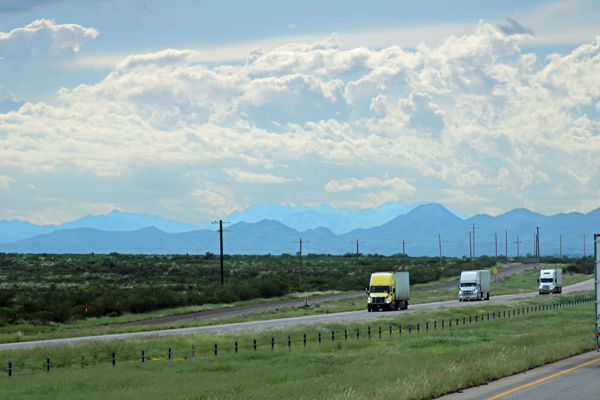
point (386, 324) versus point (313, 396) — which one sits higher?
point (313, 396)

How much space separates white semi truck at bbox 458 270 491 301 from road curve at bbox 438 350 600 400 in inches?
1996

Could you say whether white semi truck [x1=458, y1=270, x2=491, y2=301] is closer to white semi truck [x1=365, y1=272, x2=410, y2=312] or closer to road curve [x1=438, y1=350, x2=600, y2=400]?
white semi truck [x1=365, y1=272, x2=410, y2=312]

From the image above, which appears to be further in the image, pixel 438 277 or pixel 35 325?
pixel 438 277

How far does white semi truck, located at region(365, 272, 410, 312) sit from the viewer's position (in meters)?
56.9

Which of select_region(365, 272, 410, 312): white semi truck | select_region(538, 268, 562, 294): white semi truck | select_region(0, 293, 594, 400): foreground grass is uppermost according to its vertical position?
select_region(0, 293, 594, 400): foreground grass

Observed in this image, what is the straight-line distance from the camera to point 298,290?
86.1m

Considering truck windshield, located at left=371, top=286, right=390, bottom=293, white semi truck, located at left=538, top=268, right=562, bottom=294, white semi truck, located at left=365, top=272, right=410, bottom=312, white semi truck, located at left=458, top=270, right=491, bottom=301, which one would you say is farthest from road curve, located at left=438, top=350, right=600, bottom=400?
white semi truck, located at left=538, top=268, right=562, bottom=294

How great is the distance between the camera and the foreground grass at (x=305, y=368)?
56.0 feet

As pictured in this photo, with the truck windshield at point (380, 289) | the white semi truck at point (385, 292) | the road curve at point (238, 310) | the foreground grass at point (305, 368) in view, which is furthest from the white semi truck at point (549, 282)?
the foreground grass at point (305, 368)

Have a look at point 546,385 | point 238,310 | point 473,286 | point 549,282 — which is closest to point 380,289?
point 238,310

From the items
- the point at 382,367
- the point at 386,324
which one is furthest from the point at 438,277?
the point at 382,367

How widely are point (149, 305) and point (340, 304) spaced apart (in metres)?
20.8

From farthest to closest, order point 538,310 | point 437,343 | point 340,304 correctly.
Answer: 1. point 340,304
2. point 538,310
3. point 437,343

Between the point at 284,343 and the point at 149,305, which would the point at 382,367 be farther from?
the point at 149,305
